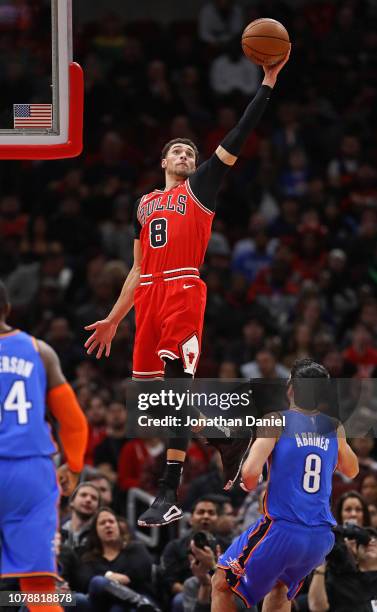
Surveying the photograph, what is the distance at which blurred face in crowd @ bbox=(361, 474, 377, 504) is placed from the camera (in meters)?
11.5

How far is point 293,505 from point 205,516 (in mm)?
2388

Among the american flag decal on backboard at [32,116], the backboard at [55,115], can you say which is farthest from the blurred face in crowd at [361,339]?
the american flag decal on backboard at [32,116]

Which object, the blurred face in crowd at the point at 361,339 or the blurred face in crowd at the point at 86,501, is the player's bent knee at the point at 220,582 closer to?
the blurred face in crowd at the point at 86,501

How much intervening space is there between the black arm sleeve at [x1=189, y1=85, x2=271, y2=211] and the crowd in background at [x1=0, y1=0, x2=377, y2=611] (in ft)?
10.2

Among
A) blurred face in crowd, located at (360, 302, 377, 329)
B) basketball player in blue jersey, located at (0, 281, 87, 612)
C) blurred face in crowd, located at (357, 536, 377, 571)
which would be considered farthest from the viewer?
blurred face in crowd, located at (360, 302, 377, 329)

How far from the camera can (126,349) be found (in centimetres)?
1459

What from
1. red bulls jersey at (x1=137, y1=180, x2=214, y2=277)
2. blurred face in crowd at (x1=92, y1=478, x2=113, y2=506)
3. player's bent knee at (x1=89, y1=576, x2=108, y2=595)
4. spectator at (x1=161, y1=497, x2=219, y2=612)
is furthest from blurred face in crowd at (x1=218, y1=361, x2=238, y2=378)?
red bulls jersey at (x1=137, y1=180, x2=214, y2=277)

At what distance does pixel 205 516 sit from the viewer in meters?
10.7

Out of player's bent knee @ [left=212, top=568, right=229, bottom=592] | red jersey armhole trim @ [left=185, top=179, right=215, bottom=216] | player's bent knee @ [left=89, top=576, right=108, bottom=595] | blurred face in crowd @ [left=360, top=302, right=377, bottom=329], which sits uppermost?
red jersey armhole trim @ [left=185, top=179, right=215, bottom=216]

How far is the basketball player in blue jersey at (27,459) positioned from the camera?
7609 millimetres

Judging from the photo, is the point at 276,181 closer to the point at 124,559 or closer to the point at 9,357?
the point at 124,559

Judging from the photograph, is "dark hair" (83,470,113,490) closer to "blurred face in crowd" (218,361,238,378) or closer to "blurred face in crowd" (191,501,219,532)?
"blurred face in crowd" (191,501,219,532)

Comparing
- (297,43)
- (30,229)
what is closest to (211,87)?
(297,43)

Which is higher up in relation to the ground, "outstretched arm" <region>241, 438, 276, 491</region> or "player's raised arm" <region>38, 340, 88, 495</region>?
"player's raised arm" <region>38, 340, 88, 495</region>
